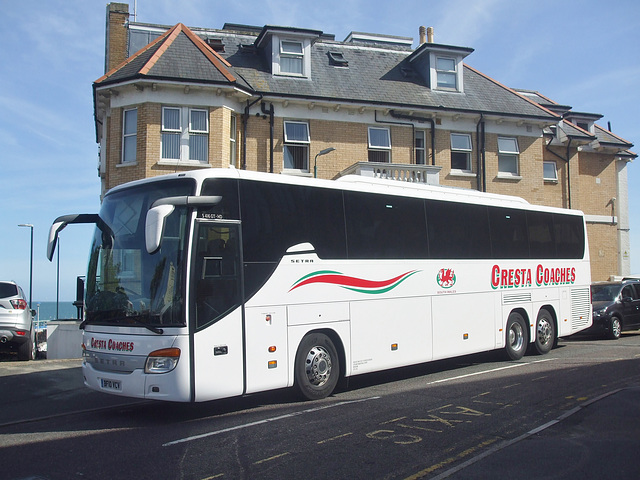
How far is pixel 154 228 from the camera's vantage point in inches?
280

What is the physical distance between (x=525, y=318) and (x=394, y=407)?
6752mm

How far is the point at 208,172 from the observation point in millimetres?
8305

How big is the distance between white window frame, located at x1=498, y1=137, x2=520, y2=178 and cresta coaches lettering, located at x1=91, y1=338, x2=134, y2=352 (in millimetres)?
20945

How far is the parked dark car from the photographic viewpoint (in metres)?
18.2

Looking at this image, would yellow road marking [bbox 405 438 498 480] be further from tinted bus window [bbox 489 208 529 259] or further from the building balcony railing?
the building balcony railing

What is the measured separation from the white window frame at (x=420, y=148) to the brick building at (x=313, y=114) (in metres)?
0.05

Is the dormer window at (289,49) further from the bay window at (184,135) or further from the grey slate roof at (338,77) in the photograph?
the bay window at (184,135)

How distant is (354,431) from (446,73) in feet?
71.6

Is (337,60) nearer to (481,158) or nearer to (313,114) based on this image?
(313,114)

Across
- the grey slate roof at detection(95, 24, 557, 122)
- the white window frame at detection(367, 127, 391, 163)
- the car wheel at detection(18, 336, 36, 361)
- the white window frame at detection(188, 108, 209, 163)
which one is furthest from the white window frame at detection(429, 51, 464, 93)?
the car wheel at detection(18, 336, 36, 361)

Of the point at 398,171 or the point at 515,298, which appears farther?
the point at 398,171

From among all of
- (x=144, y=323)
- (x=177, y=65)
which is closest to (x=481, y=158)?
(x=177, y=65)

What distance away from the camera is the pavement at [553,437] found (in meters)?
5.54

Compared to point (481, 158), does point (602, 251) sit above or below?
below
